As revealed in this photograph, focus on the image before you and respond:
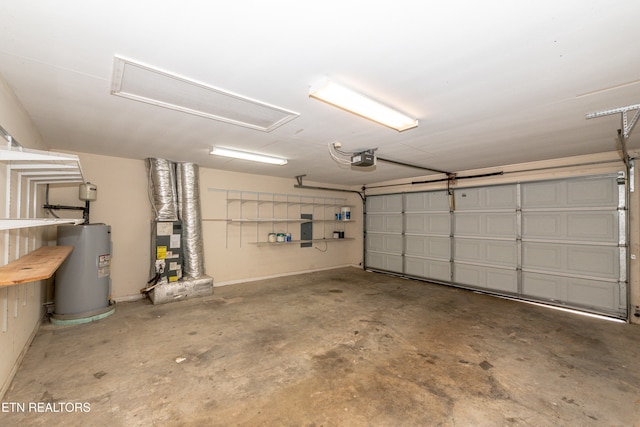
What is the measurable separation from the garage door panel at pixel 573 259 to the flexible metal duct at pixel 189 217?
5925mm

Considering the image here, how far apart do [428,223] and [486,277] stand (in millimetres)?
1571

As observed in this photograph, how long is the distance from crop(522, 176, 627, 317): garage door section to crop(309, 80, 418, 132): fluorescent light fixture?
11.5ft

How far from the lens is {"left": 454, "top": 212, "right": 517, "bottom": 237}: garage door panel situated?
4852 mm

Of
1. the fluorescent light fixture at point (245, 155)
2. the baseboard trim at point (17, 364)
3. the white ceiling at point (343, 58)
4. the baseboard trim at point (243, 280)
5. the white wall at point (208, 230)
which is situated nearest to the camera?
the white ceiling at point (343, 58)

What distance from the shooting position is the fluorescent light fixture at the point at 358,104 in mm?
1947

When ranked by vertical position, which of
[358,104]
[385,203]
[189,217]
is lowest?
[189,217]

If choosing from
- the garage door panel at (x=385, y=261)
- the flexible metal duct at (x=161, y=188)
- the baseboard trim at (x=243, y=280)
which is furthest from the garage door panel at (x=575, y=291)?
the flexible metal duct at (x=161, y=188)

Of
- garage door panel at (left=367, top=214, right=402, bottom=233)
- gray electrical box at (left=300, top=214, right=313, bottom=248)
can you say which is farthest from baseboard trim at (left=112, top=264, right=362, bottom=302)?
garage door panel at (left=367, top=214, right=402, bottom=233)

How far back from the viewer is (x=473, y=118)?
2668 millimetres

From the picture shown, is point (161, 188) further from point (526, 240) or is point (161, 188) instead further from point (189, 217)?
point (526, 240)

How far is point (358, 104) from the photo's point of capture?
7.26 feet

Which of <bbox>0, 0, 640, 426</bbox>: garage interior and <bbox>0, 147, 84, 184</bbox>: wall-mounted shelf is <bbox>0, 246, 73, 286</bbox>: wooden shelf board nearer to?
<bbox>0, 0, 640, 426</bbox>: garage interior

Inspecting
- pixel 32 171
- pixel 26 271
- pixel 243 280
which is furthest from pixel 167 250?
pixel 26 271

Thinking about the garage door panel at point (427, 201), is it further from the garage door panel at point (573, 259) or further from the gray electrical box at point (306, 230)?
the gray electrical box at point (306, 230)
